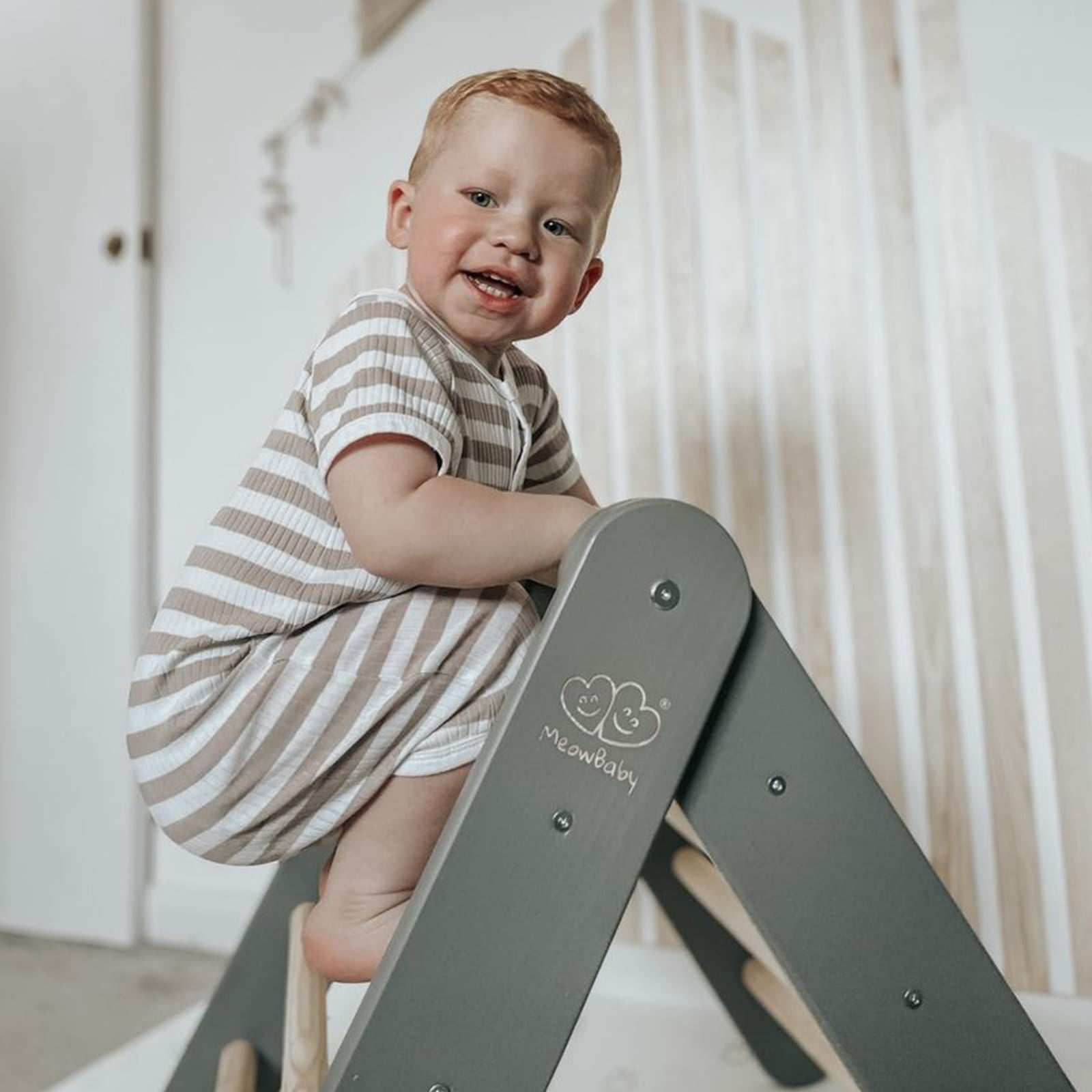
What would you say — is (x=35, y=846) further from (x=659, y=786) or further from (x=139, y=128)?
(x=659, y=786)

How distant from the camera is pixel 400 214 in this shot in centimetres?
74

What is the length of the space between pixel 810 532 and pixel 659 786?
0.79m

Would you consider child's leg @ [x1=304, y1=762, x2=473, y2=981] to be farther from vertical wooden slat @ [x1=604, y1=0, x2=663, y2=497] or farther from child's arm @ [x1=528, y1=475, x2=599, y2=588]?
vertical wooden slat @ [x1=604, y1=0, x2=663, y2=497]

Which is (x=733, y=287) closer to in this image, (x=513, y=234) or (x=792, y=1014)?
(x=513, y=234)

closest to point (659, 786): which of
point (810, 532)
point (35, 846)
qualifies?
point (810, 532)

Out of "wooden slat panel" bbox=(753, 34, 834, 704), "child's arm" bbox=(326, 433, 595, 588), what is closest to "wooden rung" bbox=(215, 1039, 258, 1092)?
"child's arm" bbox=(326, 433, 595, 588)

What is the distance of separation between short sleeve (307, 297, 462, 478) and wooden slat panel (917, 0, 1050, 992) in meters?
0.76

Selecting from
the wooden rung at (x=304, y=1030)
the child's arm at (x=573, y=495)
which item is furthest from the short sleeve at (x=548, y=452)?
the wooden rung at (x=304, y=1030)

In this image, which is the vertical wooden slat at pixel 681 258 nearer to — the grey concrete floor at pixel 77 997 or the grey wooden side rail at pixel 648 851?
the grey wooden side rail at pixel 648 851

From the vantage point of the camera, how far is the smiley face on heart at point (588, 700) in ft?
1.72

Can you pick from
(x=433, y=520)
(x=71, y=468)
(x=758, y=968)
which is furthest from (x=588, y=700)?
(x=71, y=468)

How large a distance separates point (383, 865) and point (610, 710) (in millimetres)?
206

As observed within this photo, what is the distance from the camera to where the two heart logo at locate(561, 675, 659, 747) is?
52 centimetres

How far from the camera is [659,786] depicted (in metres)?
0.53
